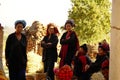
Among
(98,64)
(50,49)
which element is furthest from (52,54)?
(98,64)

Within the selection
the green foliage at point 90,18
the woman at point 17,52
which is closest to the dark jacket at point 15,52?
the woman at point 17,52

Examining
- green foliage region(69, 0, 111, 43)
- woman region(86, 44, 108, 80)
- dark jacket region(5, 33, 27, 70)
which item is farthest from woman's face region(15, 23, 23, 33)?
green foliage region(69, 0, 111, 43)

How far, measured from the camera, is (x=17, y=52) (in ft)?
23.2

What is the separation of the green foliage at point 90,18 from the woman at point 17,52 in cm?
2761

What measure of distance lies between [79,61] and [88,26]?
2846 cm

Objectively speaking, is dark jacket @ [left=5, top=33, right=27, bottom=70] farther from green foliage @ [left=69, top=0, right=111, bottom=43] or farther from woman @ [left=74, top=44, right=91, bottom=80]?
green foliage @ [left=69, top=0, right=111, bottom=43]

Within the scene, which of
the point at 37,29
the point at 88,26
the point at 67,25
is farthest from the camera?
the point at 88,26

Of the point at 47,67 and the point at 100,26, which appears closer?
the point at 47,67

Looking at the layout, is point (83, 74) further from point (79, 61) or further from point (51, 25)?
point (51, 25)

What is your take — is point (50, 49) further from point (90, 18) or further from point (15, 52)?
point (90, 18)

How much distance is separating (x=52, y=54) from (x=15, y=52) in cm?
136

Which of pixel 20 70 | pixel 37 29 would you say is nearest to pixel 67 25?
pixel 20 70

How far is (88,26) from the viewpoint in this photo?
35562mm

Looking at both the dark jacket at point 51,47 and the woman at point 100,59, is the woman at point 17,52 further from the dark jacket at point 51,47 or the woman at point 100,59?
the woman at point 100,59
